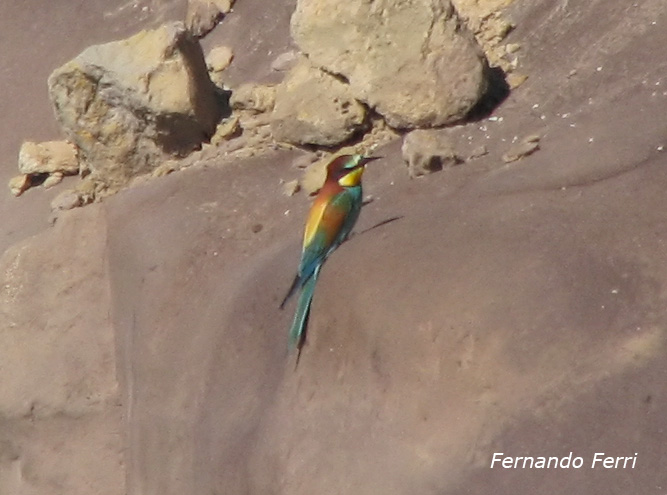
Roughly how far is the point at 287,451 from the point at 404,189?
1.77 meters

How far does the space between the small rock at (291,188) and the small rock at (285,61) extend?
1.61 metres

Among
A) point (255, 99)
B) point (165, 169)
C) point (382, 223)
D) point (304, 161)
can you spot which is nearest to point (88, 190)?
point (165, 169)

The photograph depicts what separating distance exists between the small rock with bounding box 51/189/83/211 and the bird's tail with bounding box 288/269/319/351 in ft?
9.54

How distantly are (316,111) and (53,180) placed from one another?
7.77 feet

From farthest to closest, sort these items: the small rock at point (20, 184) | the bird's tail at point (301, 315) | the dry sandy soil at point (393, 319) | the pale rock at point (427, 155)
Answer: the small rock at point (20, 184) → the pale rock at point (427, 155) → the bird's tail at point (301, 315) → the dry sandy soil at point (393, 319)

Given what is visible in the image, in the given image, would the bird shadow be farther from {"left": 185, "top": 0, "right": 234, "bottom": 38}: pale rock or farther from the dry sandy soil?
{"left": 185, "top": 0, "right": 234, "bottom": 38}: pale rock

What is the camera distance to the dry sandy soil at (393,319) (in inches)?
141

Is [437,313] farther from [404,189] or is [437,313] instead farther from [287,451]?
[404,189]

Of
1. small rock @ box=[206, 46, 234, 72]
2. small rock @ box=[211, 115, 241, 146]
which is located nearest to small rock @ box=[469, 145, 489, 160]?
small rock @ box=[211, 115, 241, 146]

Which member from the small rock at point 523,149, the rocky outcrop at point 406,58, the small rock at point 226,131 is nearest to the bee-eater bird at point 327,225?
the small rock at point 523,149

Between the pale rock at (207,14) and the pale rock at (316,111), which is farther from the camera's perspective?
the pale rock at (207,14)

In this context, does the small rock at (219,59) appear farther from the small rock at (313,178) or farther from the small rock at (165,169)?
the small rock at (313,178)

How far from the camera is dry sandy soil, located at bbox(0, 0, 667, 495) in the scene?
359 centimetres

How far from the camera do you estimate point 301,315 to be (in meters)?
4.36
